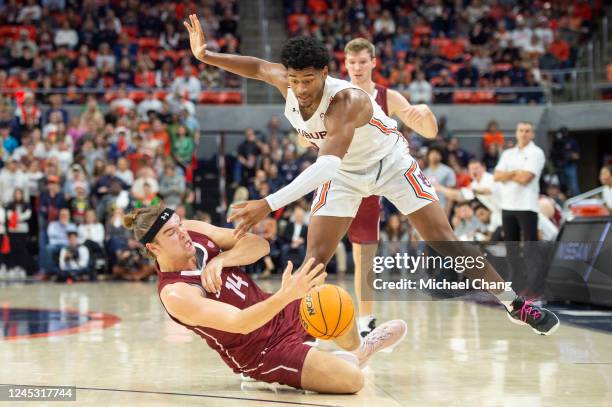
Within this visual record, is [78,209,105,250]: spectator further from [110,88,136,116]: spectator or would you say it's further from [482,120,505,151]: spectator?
[482,120,505,151]: spectator

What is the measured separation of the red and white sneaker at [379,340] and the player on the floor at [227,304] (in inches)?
A: 12.4

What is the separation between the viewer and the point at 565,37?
20859 mm

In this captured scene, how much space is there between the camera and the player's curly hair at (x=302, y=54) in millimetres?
4988

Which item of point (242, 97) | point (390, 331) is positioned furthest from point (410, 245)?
point (390, 331)

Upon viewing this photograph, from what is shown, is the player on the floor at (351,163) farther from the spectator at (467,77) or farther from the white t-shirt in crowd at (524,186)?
the spectator at (467,77)

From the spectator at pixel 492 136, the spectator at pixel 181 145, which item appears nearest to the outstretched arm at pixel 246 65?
Answer: the spectator at pixel 181 145

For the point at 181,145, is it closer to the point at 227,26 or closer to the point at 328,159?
the point at 227,26

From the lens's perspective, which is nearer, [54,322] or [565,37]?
[54,322]

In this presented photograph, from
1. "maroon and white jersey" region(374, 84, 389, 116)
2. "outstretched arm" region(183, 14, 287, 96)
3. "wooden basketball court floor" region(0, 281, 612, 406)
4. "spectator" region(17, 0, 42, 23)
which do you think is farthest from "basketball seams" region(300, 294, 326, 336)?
"spectator" region(17, 0, 42, 23)

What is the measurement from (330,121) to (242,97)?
13.5 metres

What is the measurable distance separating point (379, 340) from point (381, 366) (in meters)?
0.40

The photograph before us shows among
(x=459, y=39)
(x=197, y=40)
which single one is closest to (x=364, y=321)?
(x=197, y=40)

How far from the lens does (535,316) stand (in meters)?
5.72

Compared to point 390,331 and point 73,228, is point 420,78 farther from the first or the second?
point 390,331
